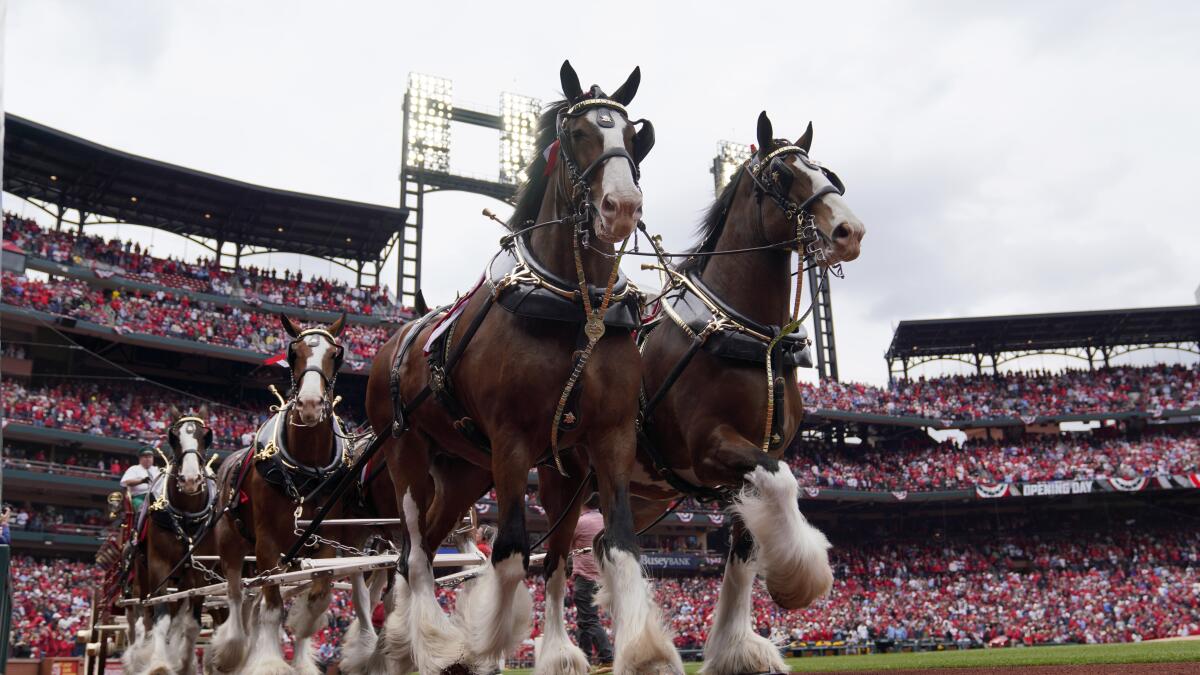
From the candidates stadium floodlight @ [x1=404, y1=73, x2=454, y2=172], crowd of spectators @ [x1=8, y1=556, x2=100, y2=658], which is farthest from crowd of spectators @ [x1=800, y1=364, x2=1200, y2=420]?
crowd of spectators @ [x1=8, y1=556, x2=100, y2=658]

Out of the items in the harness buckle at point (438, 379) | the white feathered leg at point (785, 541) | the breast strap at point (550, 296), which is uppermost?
the breast strap at point (550, 296)

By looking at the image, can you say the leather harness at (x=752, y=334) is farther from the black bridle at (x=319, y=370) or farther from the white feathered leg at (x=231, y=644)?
the white feathered leg at (x=231, y=644)

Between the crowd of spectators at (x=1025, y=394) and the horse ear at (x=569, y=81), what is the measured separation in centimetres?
4453

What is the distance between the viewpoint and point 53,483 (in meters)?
31.2

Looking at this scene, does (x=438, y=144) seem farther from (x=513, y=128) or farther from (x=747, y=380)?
(x=747, y=380)

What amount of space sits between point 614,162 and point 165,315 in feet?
122

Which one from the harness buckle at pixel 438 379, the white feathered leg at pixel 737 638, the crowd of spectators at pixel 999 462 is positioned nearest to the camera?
the white feathered leg at pixel 737 638

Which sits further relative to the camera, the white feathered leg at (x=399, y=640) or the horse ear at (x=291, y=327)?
the horse ear at (x=291, y=327)

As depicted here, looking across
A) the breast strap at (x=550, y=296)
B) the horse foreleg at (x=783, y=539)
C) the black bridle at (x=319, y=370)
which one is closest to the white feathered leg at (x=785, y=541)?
the horse foreleg at (x=783, y=539)

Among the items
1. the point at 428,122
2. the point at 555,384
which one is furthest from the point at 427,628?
the point at 428,122

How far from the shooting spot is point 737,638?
514 cm

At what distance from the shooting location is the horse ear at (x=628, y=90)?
515cm

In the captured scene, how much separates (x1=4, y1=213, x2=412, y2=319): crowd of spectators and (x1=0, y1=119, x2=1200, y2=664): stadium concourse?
135 mm

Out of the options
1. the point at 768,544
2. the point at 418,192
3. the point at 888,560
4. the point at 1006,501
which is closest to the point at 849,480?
the point at 888,560
